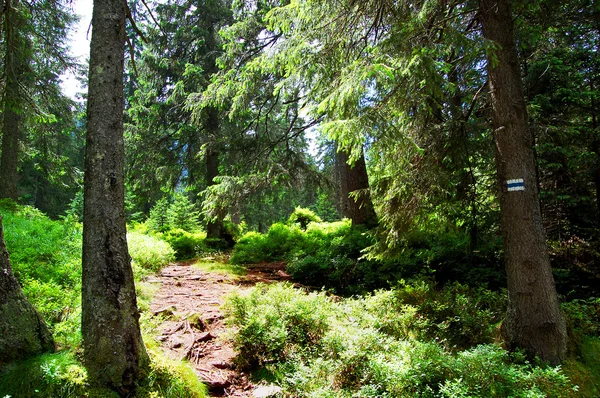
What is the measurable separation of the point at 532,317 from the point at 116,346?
4.76 metres

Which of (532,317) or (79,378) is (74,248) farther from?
→ (532,317)

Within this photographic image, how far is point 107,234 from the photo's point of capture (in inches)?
123

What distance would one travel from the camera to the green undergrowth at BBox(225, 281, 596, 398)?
139 inches

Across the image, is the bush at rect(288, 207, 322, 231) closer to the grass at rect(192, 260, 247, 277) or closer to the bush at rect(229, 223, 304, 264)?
the bush at rect(229, 223, 304, 264)

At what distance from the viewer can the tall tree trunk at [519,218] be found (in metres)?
4.33

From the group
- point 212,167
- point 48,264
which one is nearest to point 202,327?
point 48,264

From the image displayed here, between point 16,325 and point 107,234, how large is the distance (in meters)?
1.08

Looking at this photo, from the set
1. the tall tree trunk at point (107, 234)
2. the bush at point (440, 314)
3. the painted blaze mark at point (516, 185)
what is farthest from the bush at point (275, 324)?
the painted blaze mark at point (516, 185)

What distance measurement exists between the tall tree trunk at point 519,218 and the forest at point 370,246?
24 millimetres

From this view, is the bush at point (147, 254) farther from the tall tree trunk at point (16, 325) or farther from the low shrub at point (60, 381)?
the low shrub at point (60, 381)

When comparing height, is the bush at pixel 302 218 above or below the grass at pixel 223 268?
above

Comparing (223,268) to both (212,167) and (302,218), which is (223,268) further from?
(212,167)

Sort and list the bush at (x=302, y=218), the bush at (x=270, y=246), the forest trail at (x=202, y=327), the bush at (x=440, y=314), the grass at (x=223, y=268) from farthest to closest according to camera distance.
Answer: the bush at (x=302, y=218)
the bush at (x=270, y=246)
the grass at (x=223, y=268)
the bush at (x=440, y=314)
the forest trail at (x=202, y=327)

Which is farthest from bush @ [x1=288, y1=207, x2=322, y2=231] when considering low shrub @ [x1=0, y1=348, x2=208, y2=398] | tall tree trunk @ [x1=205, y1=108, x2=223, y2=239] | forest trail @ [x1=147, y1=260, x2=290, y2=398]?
low shrub @ [x1=0, y1=348, x2=208, y2=398]
